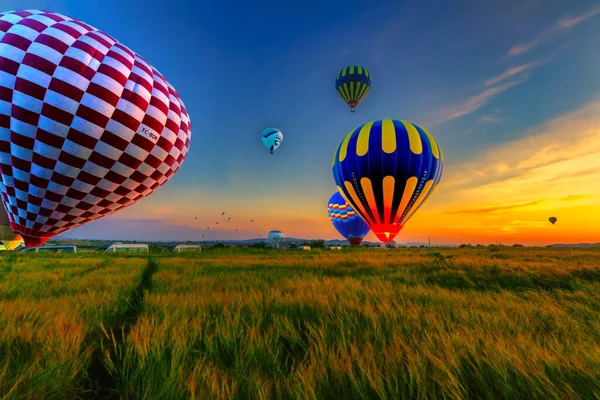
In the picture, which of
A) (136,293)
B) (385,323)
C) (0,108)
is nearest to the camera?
(385,323)

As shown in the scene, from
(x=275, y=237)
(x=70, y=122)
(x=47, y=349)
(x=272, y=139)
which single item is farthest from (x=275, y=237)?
(x=47, y=349)

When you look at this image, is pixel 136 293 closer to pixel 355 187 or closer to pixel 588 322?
pixel 588 322

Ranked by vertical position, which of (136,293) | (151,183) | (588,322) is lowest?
(136,293)

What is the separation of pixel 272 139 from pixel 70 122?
32.3 meters

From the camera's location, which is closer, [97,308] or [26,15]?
[97,308]

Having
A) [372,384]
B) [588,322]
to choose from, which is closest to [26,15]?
[372,384]

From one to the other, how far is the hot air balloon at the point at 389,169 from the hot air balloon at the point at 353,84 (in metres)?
19.7

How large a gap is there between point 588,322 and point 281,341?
2.86 m

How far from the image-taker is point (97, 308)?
3.17m

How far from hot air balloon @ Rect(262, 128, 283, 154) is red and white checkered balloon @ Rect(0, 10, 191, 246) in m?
28.2

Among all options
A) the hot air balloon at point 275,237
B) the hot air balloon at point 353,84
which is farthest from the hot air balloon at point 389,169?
the hot air balloon at point 275,237

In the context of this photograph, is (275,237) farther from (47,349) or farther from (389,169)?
(47,349)

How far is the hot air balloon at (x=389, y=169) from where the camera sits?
18.6m

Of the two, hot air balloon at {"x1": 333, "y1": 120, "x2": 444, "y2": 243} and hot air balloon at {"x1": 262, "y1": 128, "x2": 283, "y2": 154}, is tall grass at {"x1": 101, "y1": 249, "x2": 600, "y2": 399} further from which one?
hot air balloon at {"x1": 262, "y1": 128, "x2": 283, "y2": 154}
